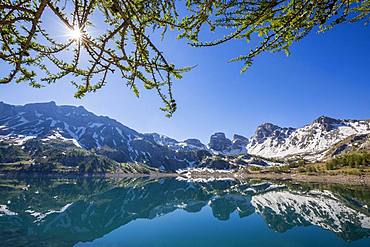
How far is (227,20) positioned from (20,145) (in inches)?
8918

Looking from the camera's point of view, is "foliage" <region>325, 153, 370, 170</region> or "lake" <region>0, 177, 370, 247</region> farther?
"foliage" <region>325, 153, 370, 170</region>

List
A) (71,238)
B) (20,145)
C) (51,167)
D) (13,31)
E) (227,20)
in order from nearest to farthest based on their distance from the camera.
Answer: (13,31)
(227,20)
(71,238)
(51,167)
(20,145)

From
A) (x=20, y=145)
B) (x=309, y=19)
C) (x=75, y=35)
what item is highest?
(x=20, y=145)

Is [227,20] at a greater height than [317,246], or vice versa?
[227,20]

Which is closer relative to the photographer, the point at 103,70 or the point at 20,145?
the point at 103,70

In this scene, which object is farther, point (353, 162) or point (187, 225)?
point (353, 162)

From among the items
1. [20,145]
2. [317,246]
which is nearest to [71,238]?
[317,246]

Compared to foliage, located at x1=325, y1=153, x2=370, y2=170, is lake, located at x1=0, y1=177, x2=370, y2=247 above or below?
below

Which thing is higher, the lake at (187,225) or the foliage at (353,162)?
the foliage at (353,162)

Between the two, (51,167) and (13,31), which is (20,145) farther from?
(13,31)

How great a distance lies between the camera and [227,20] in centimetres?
309

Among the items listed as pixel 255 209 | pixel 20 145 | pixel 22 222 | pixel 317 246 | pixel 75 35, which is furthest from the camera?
pixel 20 145

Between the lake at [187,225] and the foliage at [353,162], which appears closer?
the lake at [187,225]

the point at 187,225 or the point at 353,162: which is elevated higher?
the point at 353,162
